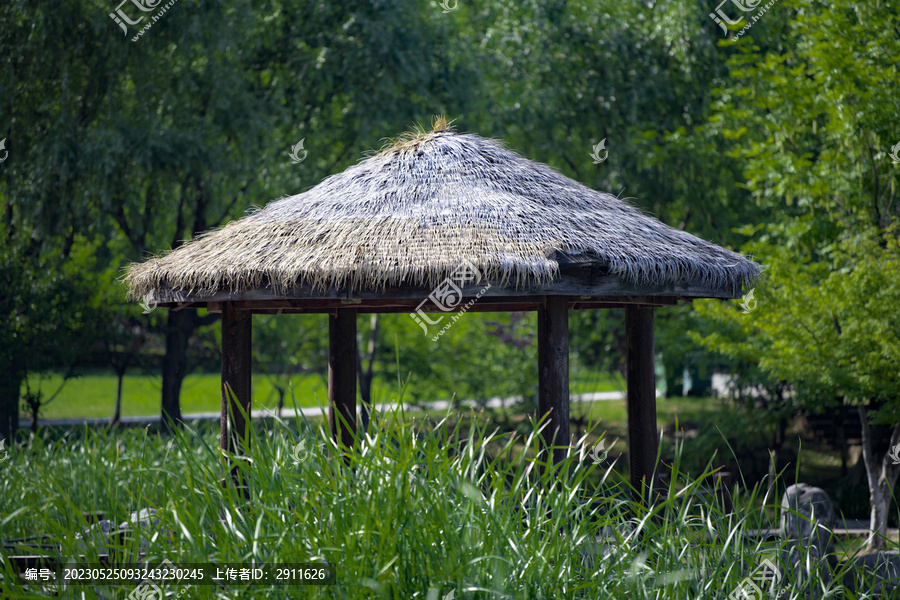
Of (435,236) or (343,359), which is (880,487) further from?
(435,236)

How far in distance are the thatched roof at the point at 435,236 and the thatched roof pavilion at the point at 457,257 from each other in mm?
14

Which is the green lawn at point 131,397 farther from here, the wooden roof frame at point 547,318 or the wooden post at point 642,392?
the wooden post at point 642,392

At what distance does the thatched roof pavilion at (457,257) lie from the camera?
5.31 metres


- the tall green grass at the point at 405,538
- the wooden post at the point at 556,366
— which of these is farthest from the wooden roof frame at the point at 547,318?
the tall green grass at the point at 405,538

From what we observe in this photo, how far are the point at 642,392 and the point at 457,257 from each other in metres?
2.53

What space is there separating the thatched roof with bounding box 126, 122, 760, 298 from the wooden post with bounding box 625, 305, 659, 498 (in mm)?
889

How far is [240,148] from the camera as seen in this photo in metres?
12.8

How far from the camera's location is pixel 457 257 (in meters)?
5.22

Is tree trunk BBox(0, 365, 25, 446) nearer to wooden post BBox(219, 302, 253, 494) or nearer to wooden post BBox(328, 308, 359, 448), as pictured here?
wooden post BBox(328, 308, 359, 448)

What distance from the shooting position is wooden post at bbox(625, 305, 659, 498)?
6.69m

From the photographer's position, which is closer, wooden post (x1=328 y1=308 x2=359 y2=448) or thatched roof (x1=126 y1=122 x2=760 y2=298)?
thatched roof (x1=126 y1=122 x2=760 y2=298)

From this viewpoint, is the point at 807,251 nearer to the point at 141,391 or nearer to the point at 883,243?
the point at 883,243

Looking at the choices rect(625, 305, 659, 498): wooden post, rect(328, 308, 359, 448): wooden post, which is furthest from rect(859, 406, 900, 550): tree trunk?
rect(328, 308, 359, 448): wooden post

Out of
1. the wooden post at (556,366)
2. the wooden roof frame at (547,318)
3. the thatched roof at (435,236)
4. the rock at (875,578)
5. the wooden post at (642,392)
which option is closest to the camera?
the rock at (875,578)
